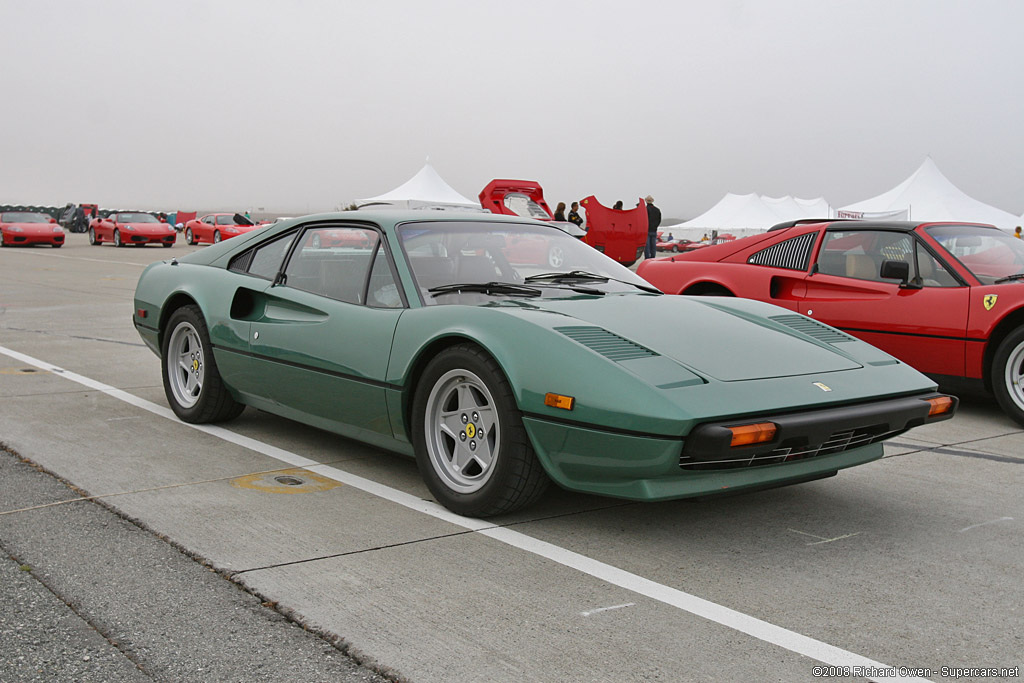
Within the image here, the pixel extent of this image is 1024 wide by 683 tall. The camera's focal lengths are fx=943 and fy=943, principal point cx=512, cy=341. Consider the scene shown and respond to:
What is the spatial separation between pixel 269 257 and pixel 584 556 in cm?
251

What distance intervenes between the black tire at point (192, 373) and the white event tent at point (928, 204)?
29.2 metres

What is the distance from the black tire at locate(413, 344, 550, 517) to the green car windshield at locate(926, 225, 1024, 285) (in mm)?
3922

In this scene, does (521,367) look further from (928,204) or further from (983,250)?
(928,204)

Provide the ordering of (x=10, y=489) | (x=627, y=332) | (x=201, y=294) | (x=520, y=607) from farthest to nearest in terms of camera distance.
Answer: (x=201, y=294), (x=10, y=489), (x=627, y=332), (x=520, y=607)

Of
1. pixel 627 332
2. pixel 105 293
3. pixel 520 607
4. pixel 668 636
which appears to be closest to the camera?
pixel 668 636

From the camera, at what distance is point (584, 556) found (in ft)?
10.3

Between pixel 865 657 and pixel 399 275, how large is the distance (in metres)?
2.38

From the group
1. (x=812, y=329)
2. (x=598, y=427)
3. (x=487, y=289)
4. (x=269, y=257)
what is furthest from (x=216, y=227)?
(x=598, y=427)

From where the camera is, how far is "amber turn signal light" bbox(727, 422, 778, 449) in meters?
2.97

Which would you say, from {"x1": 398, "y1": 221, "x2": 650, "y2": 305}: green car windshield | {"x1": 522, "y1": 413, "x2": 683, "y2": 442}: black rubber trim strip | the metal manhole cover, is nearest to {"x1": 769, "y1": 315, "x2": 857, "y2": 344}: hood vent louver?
{"x1": 398, "y1": 221, "x2": 650, "y2": 305}: green car windshield

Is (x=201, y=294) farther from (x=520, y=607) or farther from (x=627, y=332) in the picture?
(x=520, y=607)

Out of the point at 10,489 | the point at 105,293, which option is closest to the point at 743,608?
the point at 10,489

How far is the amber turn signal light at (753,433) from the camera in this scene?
2.97m

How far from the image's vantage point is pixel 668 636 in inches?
99.2
